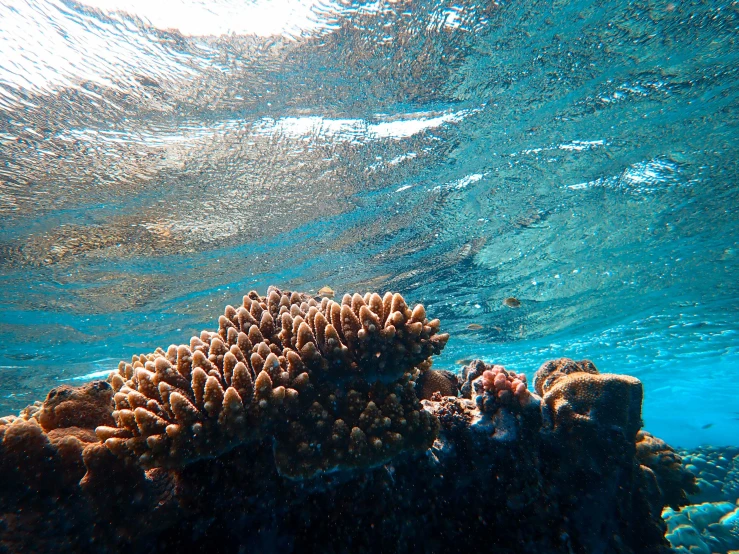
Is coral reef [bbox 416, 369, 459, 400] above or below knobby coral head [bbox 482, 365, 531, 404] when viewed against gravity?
above

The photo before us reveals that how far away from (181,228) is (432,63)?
8843 millimetres

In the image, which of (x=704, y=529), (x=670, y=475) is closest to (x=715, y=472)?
(x=704, y=529)

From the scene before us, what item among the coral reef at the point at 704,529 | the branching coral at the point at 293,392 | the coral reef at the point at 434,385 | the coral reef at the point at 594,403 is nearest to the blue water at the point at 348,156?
the branching coral at the point at 293,392

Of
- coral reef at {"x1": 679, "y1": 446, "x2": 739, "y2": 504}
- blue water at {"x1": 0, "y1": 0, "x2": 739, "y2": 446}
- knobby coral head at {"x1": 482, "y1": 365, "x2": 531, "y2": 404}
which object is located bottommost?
coral reef at {"x1": 679, "y1": 446, "x2": 739, "y2": 504}

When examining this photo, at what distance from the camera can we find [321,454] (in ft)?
10.4

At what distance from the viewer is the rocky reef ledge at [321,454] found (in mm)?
2777

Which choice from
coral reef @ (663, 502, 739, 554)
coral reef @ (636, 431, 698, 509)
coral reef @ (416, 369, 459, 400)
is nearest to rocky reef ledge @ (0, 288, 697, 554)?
coral reef @ (416, 369, 459, 400)

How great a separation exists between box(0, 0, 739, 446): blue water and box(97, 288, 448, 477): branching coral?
5.83m

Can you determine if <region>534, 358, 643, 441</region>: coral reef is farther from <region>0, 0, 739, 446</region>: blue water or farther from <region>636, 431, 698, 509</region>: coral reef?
<region>0, 0, 739, 446</region>: blue water

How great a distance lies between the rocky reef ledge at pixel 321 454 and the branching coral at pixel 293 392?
0.02 meters

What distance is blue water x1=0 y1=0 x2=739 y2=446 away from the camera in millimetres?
6562

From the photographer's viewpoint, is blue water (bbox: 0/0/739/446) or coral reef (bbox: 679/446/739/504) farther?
coral reef (bbox: 679/446/739/504)

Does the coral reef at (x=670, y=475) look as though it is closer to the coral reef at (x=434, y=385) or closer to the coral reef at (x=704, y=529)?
the coral reef at (x=704, y=529)

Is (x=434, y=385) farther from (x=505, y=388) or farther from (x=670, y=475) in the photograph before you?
(x=670, y=475)
